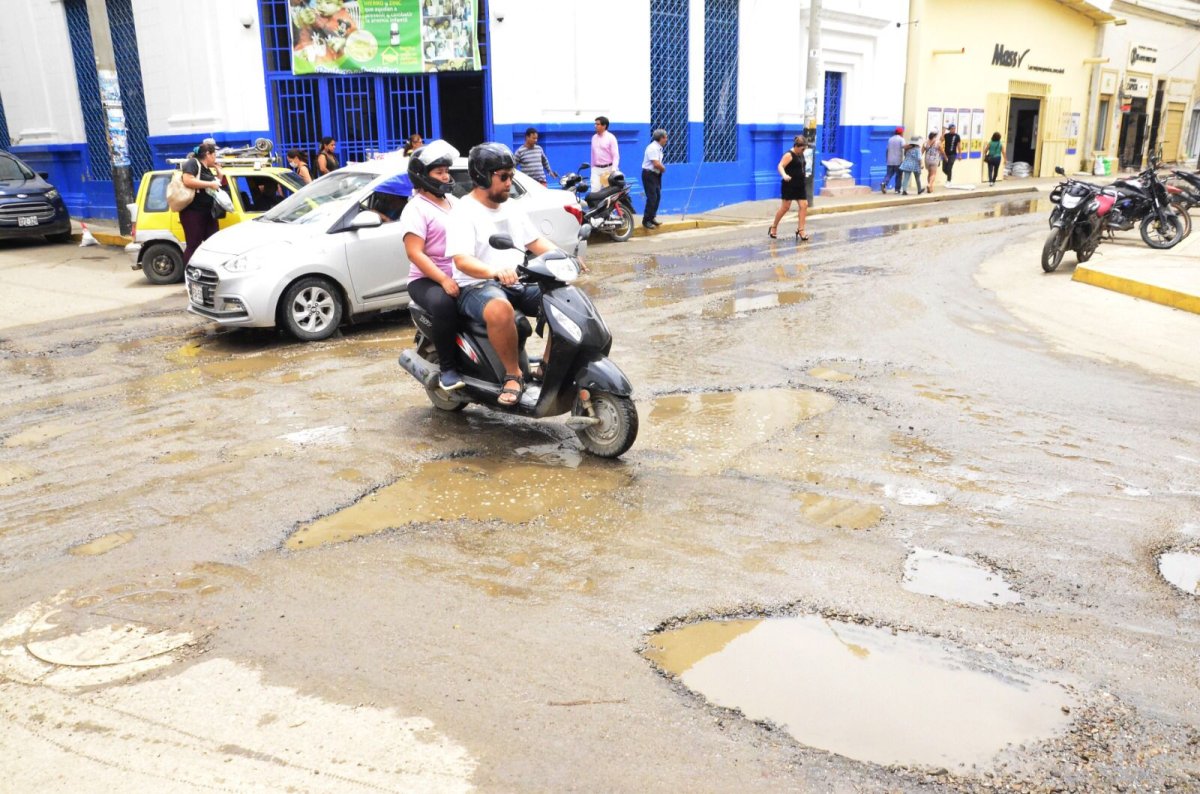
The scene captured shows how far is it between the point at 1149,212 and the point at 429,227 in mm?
12311

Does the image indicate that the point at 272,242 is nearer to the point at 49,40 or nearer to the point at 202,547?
the point at 202,547

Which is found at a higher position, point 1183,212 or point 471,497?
point 1183,212

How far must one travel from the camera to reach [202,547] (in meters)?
4.32

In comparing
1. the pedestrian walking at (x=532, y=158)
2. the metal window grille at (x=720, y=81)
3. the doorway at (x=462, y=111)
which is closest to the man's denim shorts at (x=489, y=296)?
the pedestrian walking at (x=532, y=158)

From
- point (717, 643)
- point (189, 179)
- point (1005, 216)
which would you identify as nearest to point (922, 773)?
point (717, 643)

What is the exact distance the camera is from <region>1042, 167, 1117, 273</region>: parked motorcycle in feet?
37.9

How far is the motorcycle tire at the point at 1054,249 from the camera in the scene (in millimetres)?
11562

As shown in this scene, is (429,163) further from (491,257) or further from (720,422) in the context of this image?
(720,422)

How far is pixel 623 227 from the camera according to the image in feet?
52.2

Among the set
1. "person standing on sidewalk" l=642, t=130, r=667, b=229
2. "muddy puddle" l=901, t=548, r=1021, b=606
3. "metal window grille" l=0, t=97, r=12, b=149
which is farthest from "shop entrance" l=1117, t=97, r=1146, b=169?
"muddy puddle" l=901, t=548, r=1021, b=606

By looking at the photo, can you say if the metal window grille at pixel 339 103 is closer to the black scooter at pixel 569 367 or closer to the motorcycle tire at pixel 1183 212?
the motorcycle tire at pixel 1183 212

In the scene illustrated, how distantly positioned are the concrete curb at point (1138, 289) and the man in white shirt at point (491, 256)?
7322 mm

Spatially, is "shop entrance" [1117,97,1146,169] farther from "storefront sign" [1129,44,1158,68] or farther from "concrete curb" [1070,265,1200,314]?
"concrete curb" [1070,265,1200,314]

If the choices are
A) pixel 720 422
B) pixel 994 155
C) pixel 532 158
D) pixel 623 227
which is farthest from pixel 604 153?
pixel 994 155
